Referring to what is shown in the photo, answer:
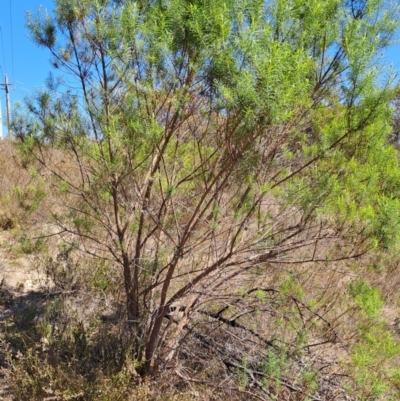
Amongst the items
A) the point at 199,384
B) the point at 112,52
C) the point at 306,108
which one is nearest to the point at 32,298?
the point at 199,384

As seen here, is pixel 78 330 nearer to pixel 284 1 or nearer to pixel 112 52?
pixel 112 52

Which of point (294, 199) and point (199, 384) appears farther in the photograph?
point (199, 384)

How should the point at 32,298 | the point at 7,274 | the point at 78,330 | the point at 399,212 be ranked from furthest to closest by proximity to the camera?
1. the point at 7,274
2. the point at 32,298
3. the point at 78,330
4. the point at 399,212

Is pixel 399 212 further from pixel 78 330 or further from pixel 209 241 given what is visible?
pixel 78 330

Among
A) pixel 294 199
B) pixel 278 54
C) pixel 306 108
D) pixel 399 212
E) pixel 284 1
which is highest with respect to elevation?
pixel 284 1

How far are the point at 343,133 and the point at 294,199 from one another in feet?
1.60

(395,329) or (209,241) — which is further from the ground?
(209,241)

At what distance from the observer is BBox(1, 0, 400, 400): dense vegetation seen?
2.23 m

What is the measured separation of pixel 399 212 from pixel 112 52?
1814 mm

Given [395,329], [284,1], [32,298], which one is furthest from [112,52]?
[395,329]

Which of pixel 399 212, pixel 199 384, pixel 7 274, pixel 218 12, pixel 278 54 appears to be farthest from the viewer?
pixel 7 274

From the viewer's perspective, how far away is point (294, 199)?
2.66 m

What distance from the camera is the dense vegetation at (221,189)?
2.23 meters

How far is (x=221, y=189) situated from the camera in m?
2.69
